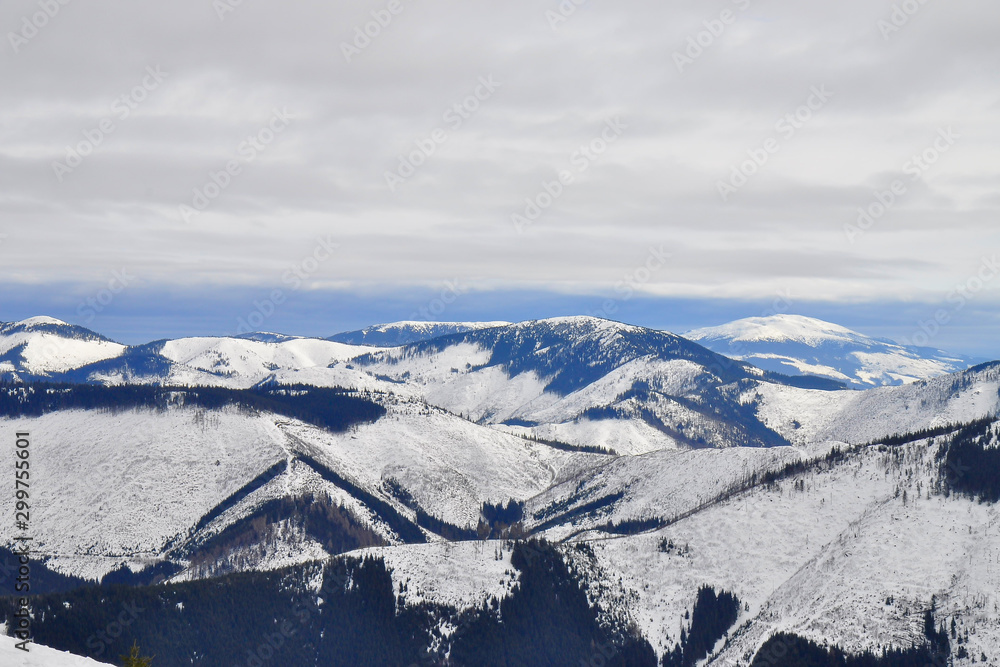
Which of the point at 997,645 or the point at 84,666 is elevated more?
the point at 84,666

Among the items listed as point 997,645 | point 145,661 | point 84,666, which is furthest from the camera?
point 997,645

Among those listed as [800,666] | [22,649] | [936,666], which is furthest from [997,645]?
[22,649]

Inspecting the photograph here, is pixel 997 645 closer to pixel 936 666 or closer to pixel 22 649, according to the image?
pixel 936 666

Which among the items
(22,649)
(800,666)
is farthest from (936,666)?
(22,649)

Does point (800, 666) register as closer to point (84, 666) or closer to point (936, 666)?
point (936, 666)

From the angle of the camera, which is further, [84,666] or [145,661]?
[145,661]

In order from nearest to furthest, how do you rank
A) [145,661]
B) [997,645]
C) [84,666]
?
[84,666]
[145,661]
[997,645]
